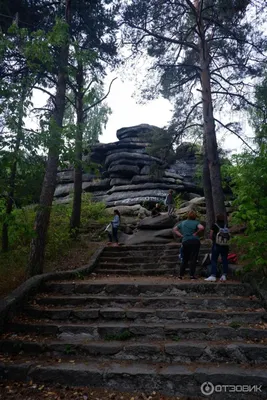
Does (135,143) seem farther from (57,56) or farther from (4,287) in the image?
(4,287)

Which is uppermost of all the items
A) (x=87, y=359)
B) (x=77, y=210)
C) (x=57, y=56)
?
(x=57, y=56)

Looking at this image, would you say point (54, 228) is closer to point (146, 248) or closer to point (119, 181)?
point (146, 248)

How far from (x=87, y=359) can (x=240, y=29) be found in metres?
11.6

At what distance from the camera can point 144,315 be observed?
16.3 feet

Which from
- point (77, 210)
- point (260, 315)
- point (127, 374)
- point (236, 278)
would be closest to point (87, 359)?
point (127, 374)

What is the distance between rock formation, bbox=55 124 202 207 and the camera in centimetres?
2108

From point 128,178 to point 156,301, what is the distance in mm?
18677

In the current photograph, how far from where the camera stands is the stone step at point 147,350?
3908 mm

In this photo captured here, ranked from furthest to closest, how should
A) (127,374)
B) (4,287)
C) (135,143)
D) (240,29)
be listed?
(135,143), (240,29), (4,287), (127,374)

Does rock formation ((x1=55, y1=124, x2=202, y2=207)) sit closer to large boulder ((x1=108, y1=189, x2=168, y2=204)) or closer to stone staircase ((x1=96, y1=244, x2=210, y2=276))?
large boulder ((x1=108, y1=189, x2=168, y2=204))

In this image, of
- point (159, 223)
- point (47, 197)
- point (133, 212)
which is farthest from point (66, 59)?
point (133, 212)

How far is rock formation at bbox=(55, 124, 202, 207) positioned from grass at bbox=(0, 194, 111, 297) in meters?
6.20

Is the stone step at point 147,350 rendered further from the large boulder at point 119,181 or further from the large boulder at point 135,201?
the large boulder at point 119,181

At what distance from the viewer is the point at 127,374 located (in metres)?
3.62
